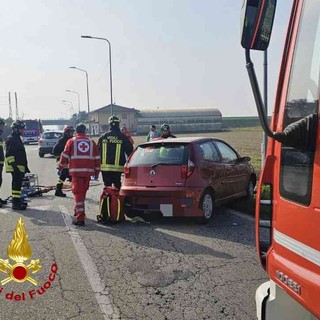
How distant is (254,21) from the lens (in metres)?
1.92

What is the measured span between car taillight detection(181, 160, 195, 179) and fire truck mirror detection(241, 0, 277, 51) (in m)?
5.11

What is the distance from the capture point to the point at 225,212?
8.16 m

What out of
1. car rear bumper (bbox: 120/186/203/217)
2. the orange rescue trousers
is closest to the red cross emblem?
the orange rescue trousers

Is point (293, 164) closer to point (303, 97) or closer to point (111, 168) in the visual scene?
point (303, 97)

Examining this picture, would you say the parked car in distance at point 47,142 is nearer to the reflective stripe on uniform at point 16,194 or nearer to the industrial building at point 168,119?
the reflective stripe on uniform at point 16,194

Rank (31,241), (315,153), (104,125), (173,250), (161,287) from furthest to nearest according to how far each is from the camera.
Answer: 1. (104,125)
2. (31,241)
3. (173,250)
4. (161,287)
5. (315,153)

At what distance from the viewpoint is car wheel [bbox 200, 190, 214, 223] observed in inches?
276

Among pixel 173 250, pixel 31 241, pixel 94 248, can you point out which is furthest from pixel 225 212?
pixel 31 241

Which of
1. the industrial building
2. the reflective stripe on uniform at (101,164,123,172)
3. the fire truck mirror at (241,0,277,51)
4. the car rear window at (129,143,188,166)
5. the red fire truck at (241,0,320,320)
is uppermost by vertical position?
the fire truck mirror at (241,0,277,51)

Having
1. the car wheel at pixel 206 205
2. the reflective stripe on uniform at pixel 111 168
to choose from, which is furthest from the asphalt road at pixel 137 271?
the reflective stripe on uniform at pixel 111 168

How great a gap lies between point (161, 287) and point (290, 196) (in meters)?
2.73

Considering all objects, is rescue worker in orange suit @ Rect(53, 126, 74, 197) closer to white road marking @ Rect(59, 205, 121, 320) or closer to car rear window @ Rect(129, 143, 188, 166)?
car rear window @ Rect(129, 143, 188, 166)

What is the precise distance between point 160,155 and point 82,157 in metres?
1.43

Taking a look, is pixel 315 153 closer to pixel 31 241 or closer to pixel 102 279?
pixel 102 279
